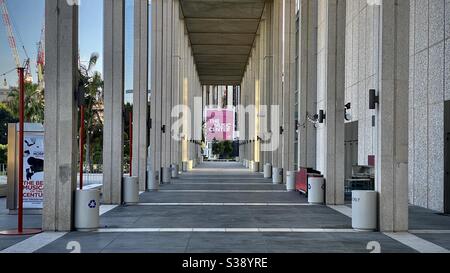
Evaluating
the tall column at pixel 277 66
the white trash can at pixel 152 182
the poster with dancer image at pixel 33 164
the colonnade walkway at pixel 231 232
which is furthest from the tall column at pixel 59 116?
the tall column at pixel 277 66

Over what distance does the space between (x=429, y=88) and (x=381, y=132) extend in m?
5.61

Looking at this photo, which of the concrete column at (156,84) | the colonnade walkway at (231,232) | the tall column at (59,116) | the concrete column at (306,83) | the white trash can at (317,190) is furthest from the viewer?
the concrete column at (156,84)

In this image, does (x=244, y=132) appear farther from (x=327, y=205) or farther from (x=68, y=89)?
(x=68, y=89)

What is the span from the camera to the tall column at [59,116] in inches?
559

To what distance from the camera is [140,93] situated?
27.0 meters

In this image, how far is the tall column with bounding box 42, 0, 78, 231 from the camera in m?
14.2

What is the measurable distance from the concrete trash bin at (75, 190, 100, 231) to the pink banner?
103964mm

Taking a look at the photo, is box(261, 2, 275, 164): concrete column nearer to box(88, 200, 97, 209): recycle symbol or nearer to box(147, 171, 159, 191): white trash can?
box(147, 171, 159, 191): white trash can

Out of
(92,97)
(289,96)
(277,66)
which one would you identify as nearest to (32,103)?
(92,97)

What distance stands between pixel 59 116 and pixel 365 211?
706 centimetres

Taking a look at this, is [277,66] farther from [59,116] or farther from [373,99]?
[59,116]

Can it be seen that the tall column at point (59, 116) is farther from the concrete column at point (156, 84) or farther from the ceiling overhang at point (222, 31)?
the ceiling overhang at point (222, 31)

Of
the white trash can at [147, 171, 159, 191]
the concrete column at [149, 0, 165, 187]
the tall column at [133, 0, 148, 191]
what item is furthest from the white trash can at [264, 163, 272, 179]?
the tall column at [133, 0, 148, 191]

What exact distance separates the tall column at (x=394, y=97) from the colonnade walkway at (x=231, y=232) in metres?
1.43
